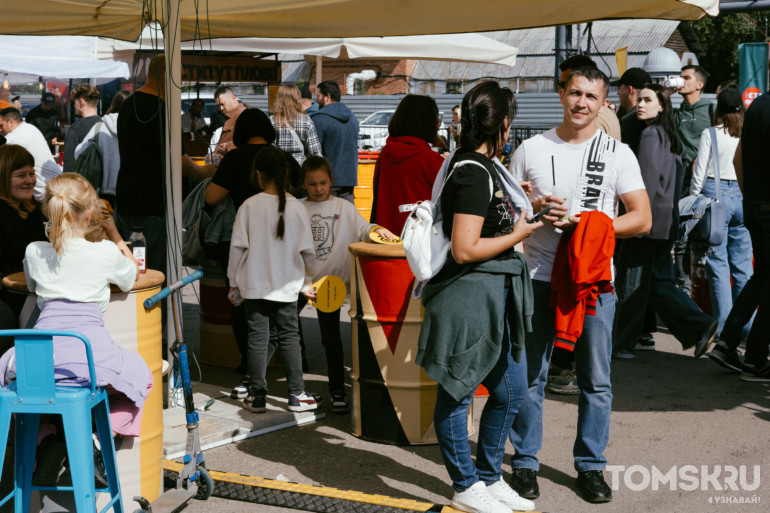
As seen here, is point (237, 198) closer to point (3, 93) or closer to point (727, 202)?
point (727, 202)

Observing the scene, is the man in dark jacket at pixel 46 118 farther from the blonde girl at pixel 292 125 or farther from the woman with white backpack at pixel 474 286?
the woman with white backpack at pixel 474 286

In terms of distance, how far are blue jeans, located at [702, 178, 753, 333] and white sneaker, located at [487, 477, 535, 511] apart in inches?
161

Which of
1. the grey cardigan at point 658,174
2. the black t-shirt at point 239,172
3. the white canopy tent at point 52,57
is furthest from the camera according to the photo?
the white canopy tent at point 52,57

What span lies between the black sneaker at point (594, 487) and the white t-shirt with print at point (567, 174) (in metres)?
0.97

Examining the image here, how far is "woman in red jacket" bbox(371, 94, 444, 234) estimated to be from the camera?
232 inches

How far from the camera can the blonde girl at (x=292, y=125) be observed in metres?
8.92

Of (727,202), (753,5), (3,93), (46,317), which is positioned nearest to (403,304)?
(46,317)

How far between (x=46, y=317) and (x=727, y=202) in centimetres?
589

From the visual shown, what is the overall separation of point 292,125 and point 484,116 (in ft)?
18.0

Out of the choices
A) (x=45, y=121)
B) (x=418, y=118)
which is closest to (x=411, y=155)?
(x=418, y=118)

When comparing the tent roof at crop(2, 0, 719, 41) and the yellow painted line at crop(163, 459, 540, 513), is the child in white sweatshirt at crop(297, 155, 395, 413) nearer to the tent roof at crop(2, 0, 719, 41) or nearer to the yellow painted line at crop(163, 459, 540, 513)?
the tent roof at crop(2, 0, 719, 41)

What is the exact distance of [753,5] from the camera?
1483 cm

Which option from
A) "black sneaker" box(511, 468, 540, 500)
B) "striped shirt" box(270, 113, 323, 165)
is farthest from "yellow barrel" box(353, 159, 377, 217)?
"black sneaker" box(511, 468, 540, 500)

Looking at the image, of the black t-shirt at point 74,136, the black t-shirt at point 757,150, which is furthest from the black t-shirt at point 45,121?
the black t-shirt at point 757,150
